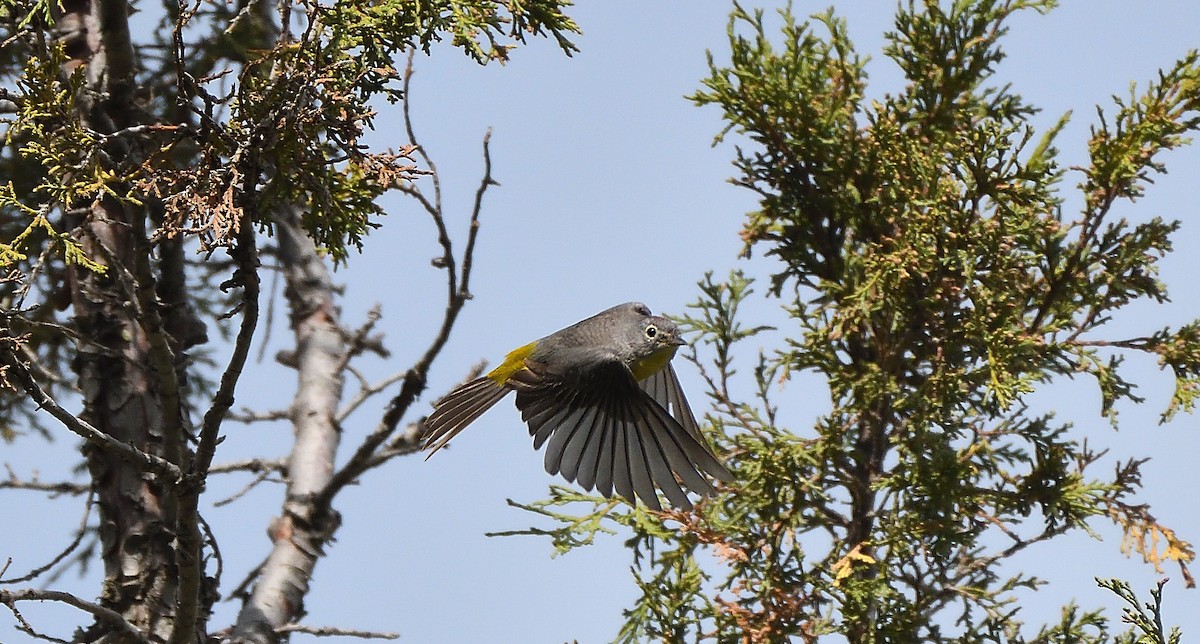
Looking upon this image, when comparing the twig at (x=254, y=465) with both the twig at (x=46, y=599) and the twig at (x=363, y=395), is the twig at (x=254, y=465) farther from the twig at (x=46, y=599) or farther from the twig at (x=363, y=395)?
the twig at (x=46, y=599)

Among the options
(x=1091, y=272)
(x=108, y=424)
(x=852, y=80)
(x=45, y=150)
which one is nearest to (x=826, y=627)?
(x=1091, y=272)

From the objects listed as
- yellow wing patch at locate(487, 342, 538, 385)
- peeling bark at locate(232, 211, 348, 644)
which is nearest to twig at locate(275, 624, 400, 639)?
peeling bark at locate(232, 211, 348, 644)

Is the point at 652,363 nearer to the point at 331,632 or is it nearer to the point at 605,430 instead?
the point at 605,430

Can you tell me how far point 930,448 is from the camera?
3.85 metres

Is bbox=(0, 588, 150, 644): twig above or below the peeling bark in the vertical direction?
below

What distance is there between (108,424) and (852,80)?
290 centimetres

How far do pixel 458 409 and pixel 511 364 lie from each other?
44 cm

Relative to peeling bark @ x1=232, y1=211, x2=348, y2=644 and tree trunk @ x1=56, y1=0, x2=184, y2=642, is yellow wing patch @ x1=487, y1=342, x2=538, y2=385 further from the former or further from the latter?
tree trunk @ x1=56, y1=0, x2=184, y2=642

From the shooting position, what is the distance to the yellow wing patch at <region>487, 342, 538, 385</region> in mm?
5020

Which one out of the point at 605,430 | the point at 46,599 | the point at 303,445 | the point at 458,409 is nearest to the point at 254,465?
the point at 303,445

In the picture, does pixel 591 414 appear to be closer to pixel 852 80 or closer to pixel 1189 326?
pixel 852 80

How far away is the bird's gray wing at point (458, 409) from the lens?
4.66 meters

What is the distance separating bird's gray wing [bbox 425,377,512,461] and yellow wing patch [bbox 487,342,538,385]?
0.06 m

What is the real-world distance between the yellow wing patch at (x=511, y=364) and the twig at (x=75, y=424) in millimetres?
2254
